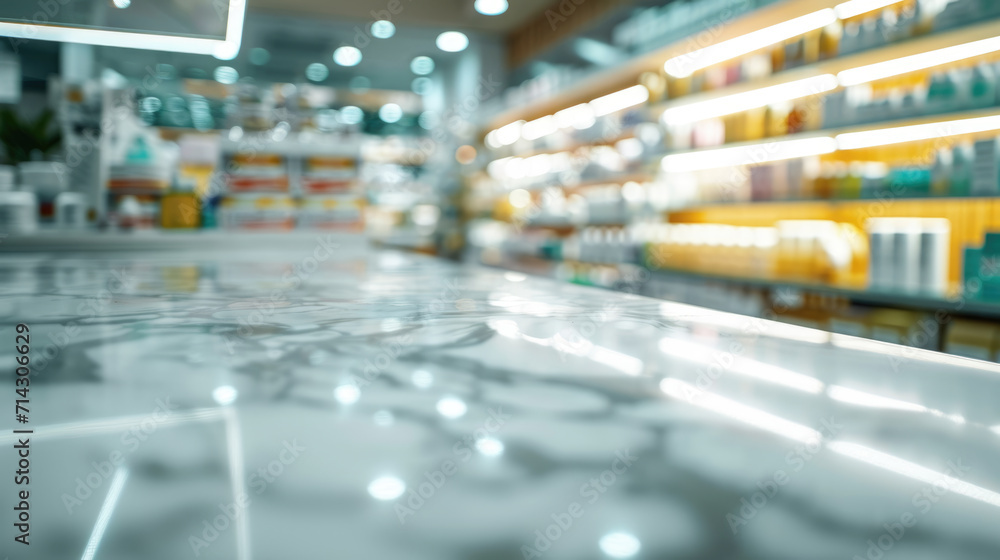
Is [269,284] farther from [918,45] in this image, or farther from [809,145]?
[809,145]

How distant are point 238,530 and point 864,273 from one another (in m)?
3.31

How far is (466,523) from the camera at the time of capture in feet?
1.07

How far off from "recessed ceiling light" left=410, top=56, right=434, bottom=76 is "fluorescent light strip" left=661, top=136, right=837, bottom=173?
5.42 meters

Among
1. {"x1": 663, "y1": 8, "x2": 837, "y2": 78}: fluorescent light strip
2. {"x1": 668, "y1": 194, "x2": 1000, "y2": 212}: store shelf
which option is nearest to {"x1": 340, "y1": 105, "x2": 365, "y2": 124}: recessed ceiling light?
{"x1": 663, "y1": 8, "x2": 837, "y2": 78}: fluorescent light strip

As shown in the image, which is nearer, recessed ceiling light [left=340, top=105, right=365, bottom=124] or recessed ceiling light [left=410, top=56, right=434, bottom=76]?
recessed ceiling light [left=410, top=56, right=434, bottom=76]

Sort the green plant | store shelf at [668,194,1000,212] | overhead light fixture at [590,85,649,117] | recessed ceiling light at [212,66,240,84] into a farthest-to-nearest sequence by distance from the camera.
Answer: recessed ceiling light at [212,66,240,84], overhead light fixture at [590,85,649,117], the green plant, store shelf at [668,194,1000,212]

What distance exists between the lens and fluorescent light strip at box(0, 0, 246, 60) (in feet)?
5.83

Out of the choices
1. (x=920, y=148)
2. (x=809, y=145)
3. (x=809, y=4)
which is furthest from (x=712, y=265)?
(x=809, y=4)

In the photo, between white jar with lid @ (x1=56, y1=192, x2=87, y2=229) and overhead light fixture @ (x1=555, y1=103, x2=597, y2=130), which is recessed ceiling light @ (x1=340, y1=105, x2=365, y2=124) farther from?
white jar with lid @ (x1=56, y1=192, x2=87, y2=229)

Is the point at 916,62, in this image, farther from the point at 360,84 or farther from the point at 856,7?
the point at 360,84

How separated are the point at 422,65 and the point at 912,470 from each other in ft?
31.0

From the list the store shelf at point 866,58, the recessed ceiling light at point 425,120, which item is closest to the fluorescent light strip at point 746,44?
the store shelf at point 866,58

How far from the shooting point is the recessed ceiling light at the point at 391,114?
9766 mm

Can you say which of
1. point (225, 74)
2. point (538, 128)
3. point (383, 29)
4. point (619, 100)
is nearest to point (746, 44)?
point (619, 100)
